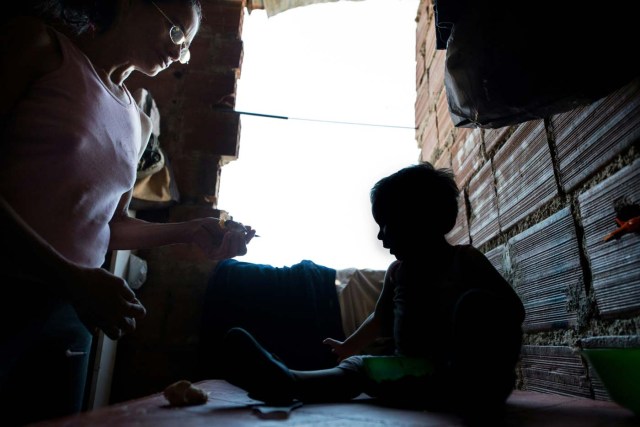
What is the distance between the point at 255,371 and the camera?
0.86 meters

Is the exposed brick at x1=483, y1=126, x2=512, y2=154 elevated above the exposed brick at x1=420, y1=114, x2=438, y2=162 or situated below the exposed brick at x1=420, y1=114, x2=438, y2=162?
below

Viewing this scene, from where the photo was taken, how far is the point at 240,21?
261cm

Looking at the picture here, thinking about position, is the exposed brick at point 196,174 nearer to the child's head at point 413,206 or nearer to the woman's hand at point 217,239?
the woman's hand at point 217,239

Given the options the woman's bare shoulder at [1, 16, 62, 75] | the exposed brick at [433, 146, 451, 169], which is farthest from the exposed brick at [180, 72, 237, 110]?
the woman's bare shoulder at [1, 16, 62, 75]

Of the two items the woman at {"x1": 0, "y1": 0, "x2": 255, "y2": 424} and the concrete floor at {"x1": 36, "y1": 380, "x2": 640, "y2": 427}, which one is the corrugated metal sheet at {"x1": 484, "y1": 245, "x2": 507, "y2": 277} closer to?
the concrete floor at {"x1": 36, "y1": 380, "x2": 640, "y2": 427}

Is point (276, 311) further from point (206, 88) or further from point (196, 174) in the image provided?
point (206, 88)

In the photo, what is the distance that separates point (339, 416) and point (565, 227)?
30.9 inches

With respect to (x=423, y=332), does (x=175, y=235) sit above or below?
above

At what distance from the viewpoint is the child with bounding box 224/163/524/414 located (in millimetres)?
787

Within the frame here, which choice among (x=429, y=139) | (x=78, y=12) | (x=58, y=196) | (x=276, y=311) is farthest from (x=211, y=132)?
(x=58, y=196)

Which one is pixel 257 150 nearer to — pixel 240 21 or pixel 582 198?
pixel 240 21

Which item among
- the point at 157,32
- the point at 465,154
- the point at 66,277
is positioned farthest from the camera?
the point at 465,154

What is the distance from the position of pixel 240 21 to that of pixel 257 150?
83cm

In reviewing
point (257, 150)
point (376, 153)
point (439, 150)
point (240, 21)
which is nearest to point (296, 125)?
point (257, 150)
